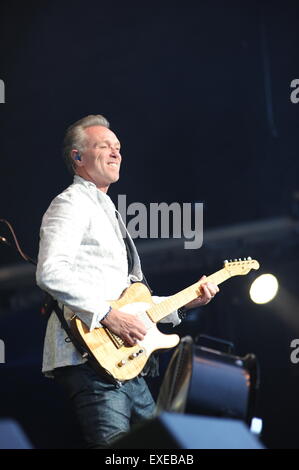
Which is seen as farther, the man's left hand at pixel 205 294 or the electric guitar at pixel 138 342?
the man's left hand at pixel 205 294

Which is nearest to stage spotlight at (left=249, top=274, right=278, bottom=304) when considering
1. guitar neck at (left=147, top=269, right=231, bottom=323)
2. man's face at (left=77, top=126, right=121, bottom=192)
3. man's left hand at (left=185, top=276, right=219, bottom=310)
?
guitar neck at (left=147, top=269, right=231, bottom=323)

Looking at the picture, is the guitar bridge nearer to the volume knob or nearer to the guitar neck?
the volume knob

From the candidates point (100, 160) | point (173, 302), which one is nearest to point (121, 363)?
point (173, 302)

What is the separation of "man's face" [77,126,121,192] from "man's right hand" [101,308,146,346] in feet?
2.31

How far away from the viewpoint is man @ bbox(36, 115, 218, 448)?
293 centimetres

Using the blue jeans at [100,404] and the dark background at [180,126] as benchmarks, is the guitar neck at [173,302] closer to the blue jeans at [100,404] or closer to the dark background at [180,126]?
the blue jeans at [100,404]

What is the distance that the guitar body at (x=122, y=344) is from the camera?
117 inches

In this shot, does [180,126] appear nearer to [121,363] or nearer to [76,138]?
[76,138]

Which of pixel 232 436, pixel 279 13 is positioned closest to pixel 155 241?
pixel 279 13

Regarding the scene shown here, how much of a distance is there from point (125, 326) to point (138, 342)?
13cm

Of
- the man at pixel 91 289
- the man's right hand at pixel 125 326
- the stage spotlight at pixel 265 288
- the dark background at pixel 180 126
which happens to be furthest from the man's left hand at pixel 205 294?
the dark background at pixel 180 126

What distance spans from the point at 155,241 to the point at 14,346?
1.32 meters

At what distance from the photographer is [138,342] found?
3.11 meters

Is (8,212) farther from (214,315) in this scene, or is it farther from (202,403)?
(202,403)
